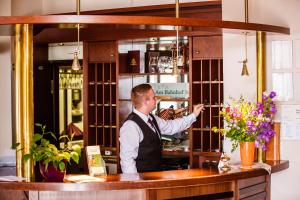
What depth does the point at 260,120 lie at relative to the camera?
5.25 meters

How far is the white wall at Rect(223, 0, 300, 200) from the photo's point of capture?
19.1 ft

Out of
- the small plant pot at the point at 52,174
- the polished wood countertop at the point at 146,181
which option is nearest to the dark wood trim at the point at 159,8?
the polished wood countertop at the point at 146,181

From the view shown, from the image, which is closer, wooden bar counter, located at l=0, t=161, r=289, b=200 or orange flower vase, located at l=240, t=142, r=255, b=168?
wooden bar counter, located at l=0, t=161, r=289, b=200

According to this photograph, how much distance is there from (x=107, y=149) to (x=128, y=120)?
2.49 metres

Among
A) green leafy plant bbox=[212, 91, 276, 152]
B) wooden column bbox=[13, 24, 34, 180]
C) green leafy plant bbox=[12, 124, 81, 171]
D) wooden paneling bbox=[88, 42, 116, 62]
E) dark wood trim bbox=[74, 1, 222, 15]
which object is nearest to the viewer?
green leafy plant bbox=[12, 124, 81, 171]

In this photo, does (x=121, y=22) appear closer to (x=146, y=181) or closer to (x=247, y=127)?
(x=146, y=181)

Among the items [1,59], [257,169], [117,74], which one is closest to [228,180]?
[257,169]

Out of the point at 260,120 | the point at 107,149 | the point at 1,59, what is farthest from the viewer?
the point at 107,149

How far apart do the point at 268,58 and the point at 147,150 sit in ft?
5.40

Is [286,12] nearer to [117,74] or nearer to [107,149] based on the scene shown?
[117,74]

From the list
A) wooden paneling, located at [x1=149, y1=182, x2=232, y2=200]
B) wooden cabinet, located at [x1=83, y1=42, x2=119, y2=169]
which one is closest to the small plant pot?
wooden paneling, located at [x1=149, y1=182, x2=232, y2=200]

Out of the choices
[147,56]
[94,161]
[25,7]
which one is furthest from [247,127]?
[25,7]

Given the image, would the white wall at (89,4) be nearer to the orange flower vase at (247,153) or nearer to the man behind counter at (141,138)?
the man behind counter at (141,138)

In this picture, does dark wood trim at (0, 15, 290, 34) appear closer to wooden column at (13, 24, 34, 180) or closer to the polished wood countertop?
wooden column at (13, 24, 34, 180)
